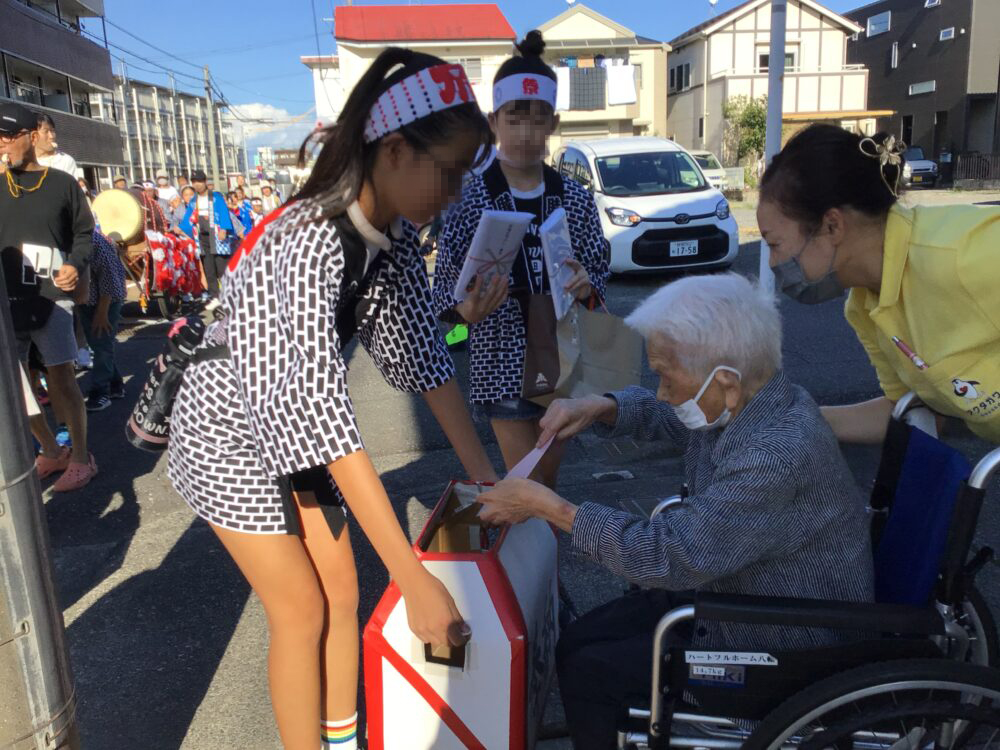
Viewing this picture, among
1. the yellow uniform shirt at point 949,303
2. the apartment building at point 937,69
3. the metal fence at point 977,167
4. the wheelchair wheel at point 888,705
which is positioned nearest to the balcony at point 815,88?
the apartment building at point 937,69

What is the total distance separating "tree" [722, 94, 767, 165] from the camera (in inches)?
1149

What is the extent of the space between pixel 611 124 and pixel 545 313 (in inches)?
1363

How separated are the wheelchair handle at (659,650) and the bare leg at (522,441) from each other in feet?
3.49

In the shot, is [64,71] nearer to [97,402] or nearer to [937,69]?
[97,402]

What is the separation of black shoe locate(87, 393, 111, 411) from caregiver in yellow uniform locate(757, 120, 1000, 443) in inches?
196

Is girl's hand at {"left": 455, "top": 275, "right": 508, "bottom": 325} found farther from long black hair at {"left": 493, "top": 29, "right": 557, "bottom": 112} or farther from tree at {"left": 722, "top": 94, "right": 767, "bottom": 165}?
tree at {"left": 722, "top": 94, "right": 767, "bottom": 165}

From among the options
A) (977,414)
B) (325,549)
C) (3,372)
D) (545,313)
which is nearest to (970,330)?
(977,414)

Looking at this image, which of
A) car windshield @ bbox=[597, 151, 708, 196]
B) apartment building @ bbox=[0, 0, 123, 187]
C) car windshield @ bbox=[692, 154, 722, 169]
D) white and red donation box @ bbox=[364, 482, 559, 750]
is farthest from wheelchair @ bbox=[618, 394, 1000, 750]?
apartment building @ bbox=[0, 0, 123, 187]

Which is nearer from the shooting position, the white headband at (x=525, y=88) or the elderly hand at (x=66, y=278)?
the white headband at (x=525, y=88)

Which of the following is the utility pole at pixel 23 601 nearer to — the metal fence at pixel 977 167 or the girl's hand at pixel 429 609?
the girl's hand at pixel 429 609

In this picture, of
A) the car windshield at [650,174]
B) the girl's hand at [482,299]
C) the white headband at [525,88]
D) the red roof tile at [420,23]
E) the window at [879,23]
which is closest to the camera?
the girl's hand at [482,299]

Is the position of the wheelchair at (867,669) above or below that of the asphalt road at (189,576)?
above

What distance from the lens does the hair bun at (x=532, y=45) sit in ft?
8.33

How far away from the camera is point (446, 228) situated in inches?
100.0
